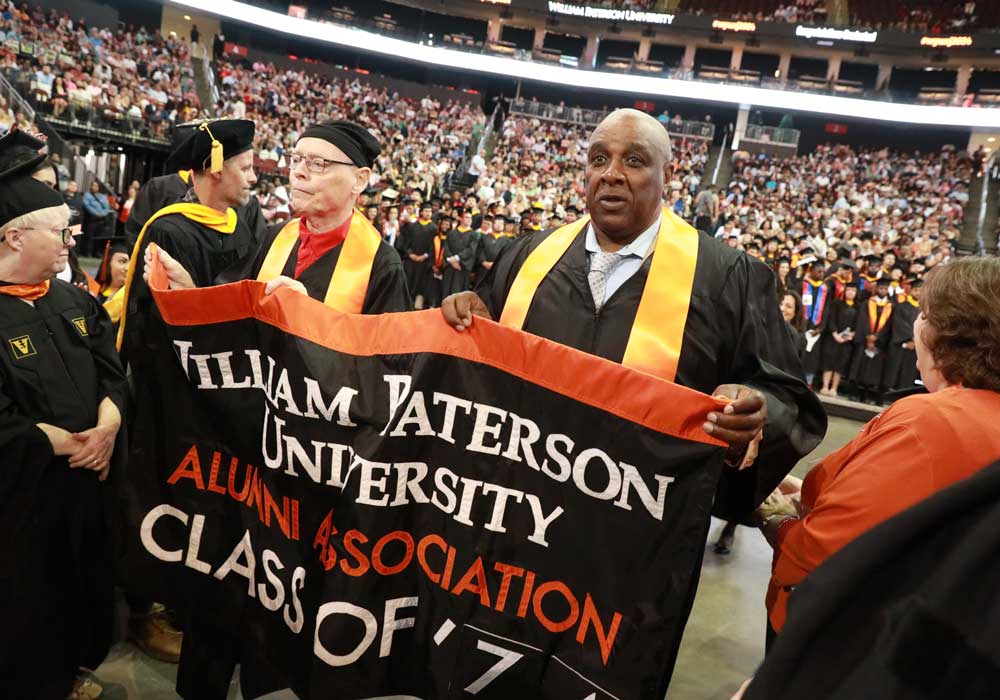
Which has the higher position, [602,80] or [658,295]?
[602,80]

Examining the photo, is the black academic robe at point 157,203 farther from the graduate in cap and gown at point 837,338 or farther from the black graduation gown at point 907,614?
the graduate in cap and gown at point 837,338

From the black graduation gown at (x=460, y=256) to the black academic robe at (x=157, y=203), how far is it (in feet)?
27.6

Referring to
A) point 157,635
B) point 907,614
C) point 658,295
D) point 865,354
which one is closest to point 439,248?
point 865,354

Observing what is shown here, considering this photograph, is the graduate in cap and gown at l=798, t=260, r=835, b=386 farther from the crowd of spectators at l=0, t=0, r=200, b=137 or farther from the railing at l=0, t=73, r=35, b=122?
the railing at l=0, t=73, r=35, b=122

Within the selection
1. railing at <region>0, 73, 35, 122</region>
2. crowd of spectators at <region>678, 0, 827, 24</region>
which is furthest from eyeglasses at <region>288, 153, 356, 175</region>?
crowd of spectators at <region>678, 0, 827, 24</region>

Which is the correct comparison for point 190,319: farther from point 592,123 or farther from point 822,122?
point 822,122

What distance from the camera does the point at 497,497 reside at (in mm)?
1844

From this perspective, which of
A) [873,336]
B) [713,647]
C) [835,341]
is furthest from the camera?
[835,341]

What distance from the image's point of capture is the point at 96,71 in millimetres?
18656

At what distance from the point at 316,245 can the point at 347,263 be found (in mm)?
156

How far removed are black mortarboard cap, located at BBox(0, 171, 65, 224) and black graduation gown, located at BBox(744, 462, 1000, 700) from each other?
7.89 ft

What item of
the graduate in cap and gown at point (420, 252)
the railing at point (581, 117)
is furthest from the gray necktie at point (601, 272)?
the railing at point (581, 117)

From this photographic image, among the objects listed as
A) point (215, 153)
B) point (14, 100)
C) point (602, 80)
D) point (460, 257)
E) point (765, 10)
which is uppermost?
point (765, 10)

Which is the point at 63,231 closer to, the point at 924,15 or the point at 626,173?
the point at 626,173
